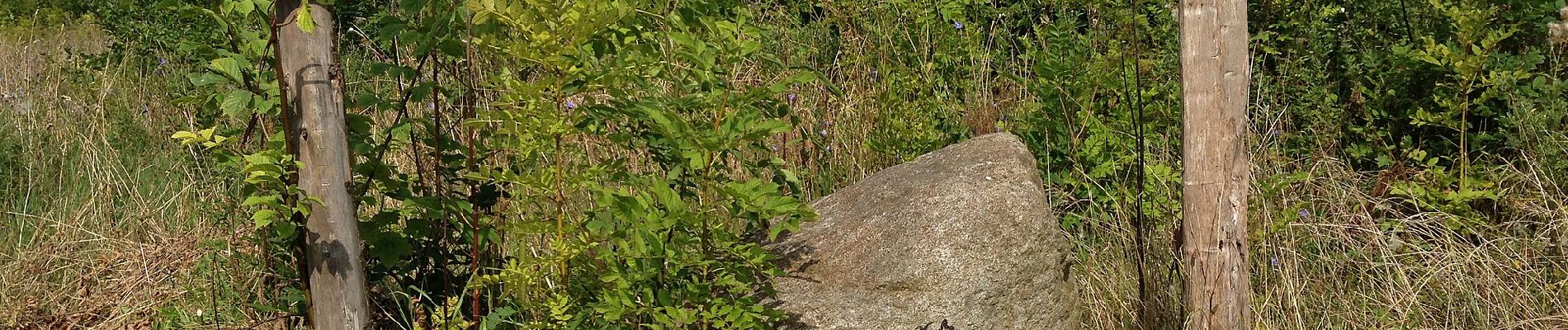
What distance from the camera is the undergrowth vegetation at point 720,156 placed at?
9.95ft

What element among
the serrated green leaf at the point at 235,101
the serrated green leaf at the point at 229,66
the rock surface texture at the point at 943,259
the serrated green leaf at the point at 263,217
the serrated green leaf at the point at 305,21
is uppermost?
the serrated green leaf at the point at 305,21

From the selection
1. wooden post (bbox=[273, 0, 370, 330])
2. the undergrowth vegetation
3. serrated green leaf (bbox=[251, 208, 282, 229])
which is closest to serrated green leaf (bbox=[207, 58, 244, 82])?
the undergrowth vegetation

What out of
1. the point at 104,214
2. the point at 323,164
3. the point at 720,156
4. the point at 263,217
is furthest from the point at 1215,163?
the point at 104,214

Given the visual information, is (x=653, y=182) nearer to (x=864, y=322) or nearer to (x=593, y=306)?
(x=593, y=306)

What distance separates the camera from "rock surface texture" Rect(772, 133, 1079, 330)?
3.52 metres

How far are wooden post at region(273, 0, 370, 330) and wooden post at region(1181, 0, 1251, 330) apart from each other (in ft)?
7.14

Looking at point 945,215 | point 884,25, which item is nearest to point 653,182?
point 945,215

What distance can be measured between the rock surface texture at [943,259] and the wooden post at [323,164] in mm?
1163

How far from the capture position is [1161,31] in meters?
5.25

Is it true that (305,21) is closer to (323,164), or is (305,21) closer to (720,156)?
(323,164)

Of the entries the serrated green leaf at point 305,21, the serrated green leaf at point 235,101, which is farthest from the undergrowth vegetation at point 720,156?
the serrated green leaf at point 305,21

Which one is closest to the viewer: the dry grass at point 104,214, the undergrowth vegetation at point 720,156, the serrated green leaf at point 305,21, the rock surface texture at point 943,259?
the serrated green leaf at point 305,21

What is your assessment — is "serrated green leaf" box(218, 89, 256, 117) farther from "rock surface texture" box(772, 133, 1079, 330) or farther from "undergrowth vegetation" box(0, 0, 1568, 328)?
"rock surface texture" box(772, 133, 1079, 330)

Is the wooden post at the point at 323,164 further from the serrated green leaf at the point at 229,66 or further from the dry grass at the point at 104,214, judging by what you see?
the dry grass at the point at 104,214
